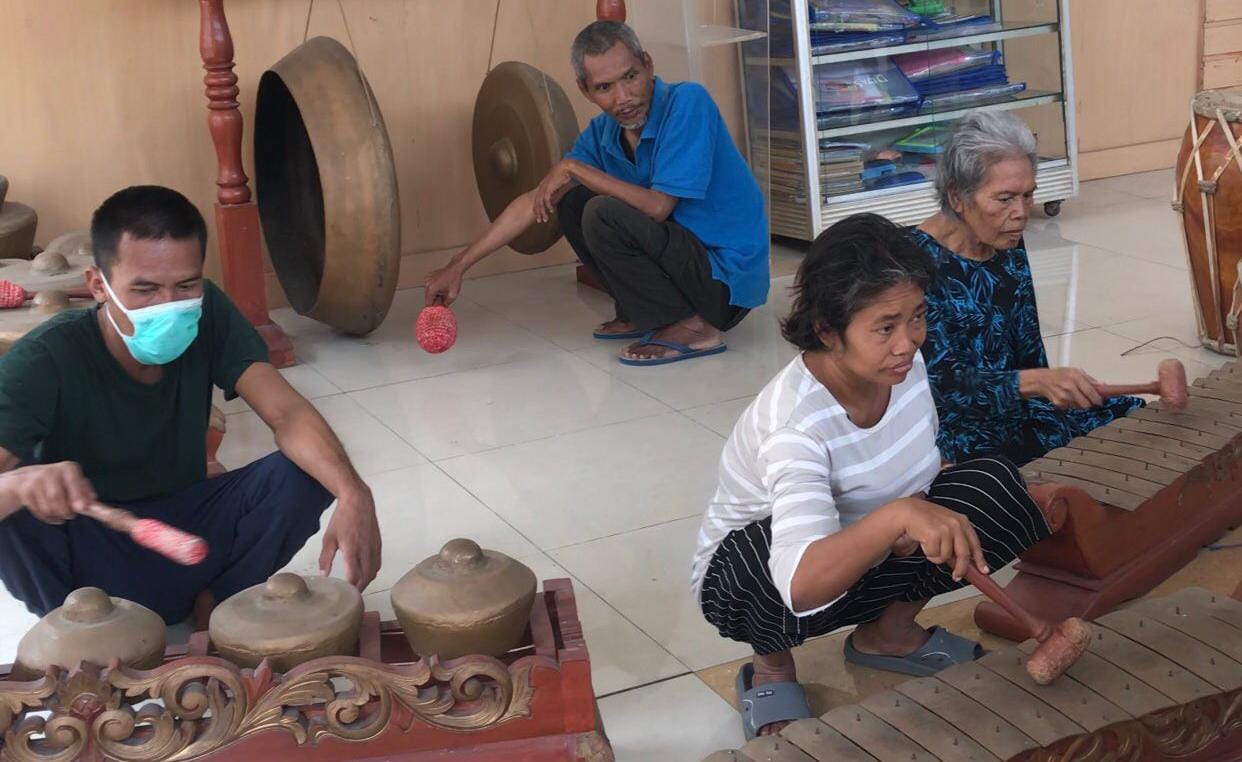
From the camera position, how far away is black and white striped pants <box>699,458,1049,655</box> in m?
1.95

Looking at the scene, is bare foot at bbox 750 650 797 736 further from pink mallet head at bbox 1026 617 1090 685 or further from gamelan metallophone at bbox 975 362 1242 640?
pink mallet head at bbox 1026 617 1090 685

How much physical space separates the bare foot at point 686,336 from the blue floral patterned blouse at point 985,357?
134 centimetres

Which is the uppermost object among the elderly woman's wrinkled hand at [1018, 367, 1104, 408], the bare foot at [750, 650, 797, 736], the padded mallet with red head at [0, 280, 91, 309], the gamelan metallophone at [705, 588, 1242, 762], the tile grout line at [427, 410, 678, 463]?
the padded mallet with red head at [0, 280, 91, 309]

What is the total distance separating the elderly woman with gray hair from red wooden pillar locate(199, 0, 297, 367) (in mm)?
1958

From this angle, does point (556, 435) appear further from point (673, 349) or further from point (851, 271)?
point (851, 271)

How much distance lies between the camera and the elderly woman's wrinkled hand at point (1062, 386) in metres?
2.24

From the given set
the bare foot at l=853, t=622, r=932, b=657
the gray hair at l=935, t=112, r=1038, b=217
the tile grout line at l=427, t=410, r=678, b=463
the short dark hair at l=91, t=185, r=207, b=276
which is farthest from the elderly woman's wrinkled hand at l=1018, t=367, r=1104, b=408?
the short dark hair at l=91, t=185, r=207, b=276

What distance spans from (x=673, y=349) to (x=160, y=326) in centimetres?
196

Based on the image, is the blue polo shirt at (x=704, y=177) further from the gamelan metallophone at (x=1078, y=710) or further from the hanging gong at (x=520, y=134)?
the gamelan metallophone at (x=1078, y=710)

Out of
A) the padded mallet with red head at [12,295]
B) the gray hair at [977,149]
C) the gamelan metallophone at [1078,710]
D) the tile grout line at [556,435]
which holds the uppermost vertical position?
the gray hair at [977,149]

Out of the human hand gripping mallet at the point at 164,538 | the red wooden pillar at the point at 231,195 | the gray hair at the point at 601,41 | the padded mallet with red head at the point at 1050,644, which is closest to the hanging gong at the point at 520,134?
the gray hair at the point at 601,41

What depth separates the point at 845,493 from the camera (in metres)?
1.92

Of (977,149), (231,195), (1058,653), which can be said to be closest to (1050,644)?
(1058,653)

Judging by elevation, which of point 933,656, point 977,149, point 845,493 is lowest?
point 933,656
